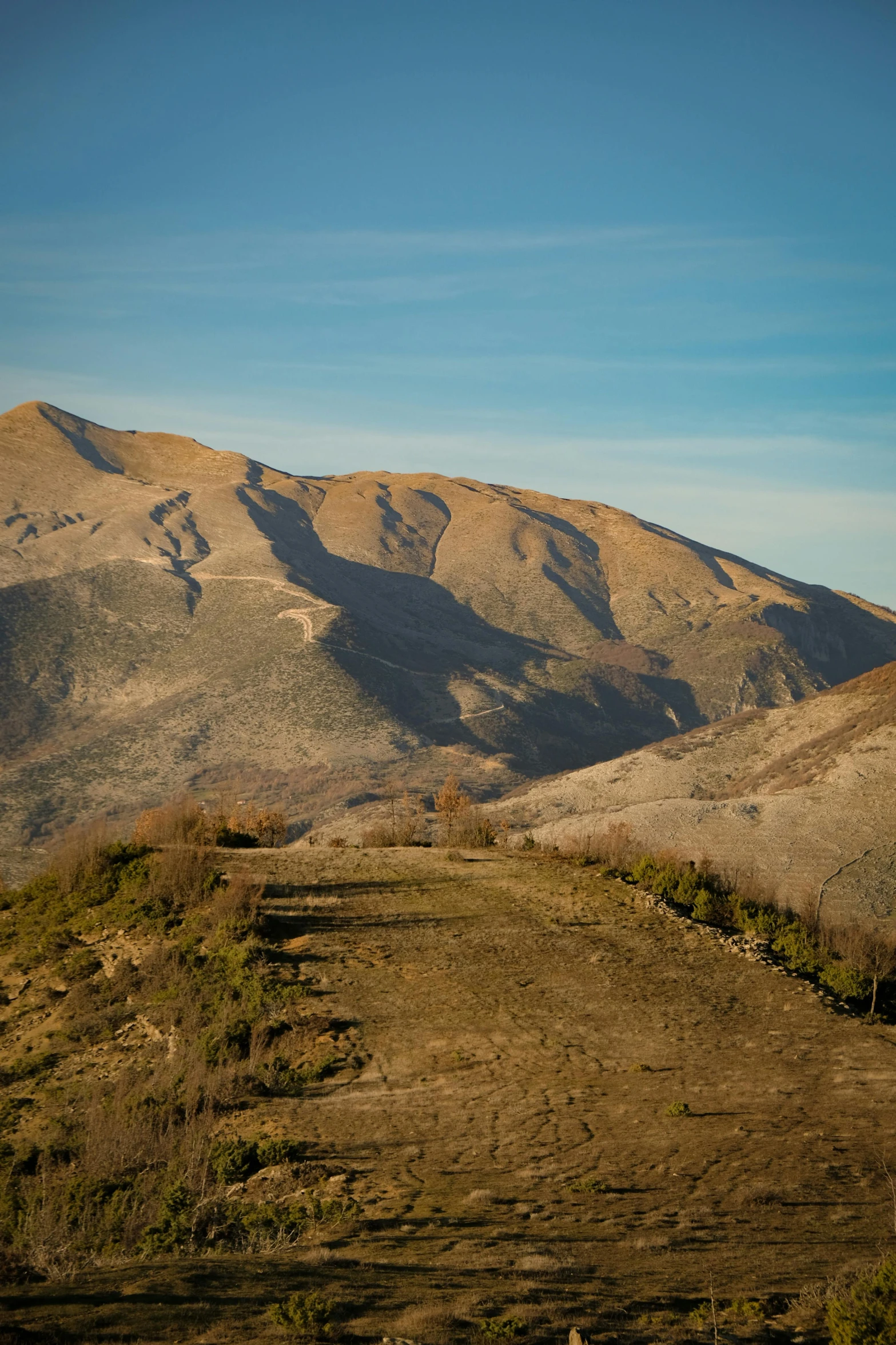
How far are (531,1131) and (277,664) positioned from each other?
11218 centimetres

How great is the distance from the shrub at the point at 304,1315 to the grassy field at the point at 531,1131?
0.35 feet

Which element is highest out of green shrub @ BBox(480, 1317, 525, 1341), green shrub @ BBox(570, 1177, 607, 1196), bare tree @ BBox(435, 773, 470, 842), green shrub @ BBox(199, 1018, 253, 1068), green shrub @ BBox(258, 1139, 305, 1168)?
green shrub @ BBox(480, 1317, 525, 1341)

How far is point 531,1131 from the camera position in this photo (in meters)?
13.8

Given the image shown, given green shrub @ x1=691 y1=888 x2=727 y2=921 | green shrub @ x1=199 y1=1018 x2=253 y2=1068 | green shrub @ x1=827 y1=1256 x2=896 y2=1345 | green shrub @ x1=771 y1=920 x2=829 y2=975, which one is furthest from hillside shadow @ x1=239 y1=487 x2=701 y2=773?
green shrub @ x1=827 y1=1256 x2=896 y2=1345

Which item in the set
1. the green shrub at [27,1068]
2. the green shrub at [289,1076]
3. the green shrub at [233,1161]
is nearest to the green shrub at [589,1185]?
the green shrub at [233,1161]

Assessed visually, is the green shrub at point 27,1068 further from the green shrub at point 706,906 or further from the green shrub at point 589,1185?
the green shrub at point 706,906

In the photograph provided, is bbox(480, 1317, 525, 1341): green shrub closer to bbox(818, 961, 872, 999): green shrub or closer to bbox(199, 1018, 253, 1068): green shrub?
bbox(199, 1018, 253, 1068): green shrub

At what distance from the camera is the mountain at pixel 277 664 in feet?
350

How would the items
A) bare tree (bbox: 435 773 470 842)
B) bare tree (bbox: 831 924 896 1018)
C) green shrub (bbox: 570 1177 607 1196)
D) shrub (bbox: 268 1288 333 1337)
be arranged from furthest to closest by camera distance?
bare tree (bbox: 435 773 470 842), bare tree (bbox: 831 924 896 1018), green shrub (bbox: 570 1177 607 1196), shrub (bbox: 268 1288 333 1337)

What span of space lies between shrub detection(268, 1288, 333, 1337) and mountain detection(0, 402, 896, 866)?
81.5m

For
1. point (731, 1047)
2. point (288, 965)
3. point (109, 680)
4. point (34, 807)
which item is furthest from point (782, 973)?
point (109, 680)

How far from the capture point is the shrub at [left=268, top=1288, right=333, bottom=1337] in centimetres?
723

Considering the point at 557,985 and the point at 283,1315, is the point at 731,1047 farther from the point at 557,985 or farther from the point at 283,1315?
the point at 283,1315

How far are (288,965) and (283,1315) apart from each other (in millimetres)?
12897
